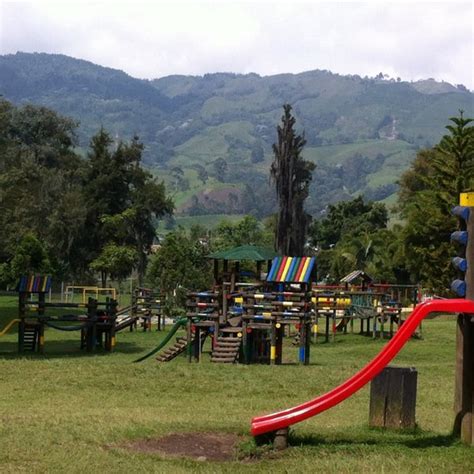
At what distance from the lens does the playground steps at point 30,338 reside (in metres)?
29.5

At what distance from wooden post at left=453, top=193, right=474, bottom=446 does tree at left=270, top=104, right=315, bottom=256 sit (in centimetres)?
5844

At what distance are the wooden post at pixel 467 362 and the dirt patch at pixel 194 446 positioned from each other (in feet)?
8.98

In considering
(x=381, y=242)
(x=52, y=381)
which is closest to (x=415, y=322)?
(x=52, y=381)

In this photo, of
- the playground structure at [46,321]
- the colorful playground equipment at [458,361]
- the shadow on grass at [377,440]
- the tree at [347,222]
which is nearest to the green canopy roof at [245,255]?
the playground structure at [46,321]

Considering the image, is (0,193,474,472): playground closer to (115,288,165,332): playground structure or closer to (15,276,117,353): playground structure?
(15,276,117,353): playground structure

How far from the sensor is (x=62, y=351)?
2972 cm

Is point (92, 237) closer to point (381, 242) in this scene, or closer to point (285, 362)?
point (381, 242)

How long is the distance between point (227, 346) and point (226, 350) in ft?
0.82

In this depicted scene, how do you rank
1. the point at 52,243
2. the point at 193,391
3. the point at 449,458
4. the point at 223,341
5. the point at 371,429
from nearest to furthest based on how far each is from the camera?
the point at 449,458, the point at 371,429, the point at 193,391, the point at 223,341, the point at 52,243

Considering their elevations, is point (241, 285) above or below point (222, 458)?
above

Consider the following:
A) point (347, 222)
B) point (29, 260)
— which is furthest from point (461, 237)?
point (347, 222)

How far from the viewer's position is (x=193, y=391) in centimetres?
1800

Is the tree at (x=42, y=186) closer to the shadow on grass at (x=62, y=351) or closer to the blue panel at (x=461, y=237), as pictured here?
the shadow on grass at (x=62, y=351)

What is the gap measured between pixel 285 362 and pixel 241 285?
10.5 ft
